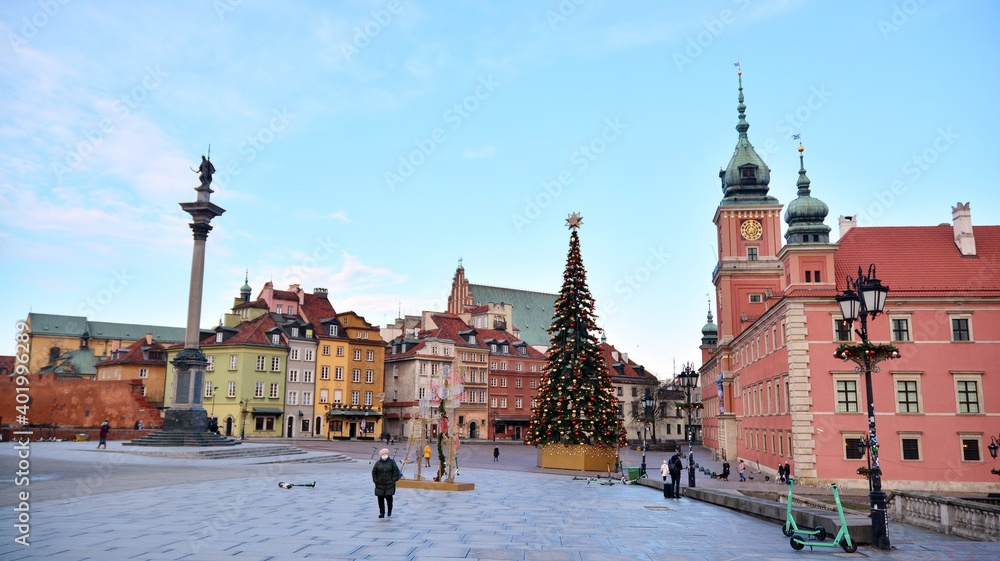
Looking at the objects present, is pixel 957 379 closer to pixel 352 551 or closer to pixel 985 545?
pixel 985 545

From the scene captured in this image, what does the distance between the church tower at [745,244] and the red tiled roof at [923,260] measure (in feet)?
83.0

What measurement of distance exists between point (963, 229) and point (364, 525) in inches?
1606

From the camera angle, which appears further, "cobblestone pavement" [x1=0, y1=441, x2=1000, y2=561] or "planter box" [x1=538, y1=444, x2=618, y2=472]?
"planter box" [x1=538, y1=444, x2=618, y2=472]

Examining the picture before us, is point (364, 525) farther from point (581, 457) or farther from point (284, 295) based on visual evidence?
point (284, 295)

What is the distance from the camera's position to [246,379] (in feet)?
259

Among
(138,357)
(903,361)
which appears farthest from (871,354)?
(138,357)

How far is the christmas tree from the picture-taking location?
4375 cm

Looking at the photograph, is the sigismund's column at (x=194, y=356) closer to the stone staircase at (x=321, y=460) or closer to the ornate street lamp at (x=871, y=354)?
the stone staircase at (x=321, y=460)

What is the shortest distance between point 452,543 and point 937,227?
41.9 m

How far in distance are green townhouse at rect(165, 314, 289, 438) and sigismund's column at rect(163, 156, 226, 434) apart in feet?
108

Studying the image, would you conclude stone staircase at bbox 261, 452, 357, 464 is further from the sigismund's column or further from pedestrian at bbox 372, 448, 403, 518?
pedestrian at bbox 372, 448, 403, 518

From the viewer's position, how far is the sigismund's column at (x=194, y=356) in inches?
1754

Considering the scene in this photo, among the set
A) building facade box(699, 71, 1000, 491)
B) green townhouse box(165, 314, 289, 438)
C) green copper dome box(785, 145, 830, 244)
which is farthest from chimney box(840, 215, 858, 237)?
green townhouse box(165, 314, 289, 438)

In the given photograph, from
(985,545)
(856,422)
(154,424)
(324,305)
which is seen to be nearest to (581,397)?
(856,422)
